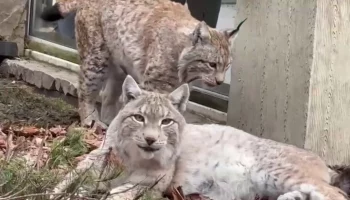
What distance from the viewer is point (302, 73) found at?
18.4 feet

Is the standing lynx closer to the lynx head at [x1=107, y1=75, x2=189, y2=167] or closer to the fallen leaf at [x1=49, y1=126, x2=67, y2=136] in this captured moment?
the fallen leaf at [x1=49, y1=126, x2=67, y2=136]

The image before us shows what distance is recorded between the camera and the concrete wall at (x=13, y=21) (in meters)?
9.52

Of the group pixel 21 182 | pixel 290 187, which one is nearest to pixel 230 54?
pixel 290 187

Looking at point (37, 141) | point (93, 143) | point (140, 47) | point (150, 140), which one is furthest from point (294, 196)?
point (140, 47)

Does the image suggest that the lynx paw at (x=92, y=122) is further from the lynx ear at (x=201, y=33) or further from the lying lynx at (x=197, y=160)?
the lying lynx at (x=197, y=160)

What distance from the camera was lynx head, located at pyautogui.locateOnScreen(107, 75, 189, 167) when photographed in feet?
14.9

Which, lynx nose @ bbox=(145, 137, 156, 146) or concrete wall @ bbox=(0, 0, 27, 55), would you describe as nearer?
lynx nose @ bbox=(145, 137, 156, 146)

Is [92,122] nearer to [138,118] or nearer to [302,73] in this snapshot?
[302,73]

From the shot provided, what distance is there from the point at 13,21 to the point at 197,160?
5424mm

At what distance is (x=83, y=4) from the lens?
7.27 metres

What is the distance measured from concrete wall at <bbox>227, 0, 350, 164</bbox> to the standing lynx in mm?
313

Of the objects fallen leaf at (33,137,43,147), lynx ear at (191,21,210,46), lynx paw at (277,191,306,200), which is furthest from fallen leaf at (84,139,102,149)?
lynx paw at (277,191,306,200)

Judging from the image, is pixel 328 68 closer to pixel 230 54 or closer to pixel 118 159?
pixel 230 54

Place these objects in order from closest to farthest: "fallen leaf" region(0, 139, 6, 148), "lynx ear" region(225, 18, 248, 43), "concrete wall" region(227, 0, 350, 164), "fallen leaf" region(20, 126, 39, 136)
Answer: "fallen leaf" region(0, 139, 6, 148) → "concrete wall" region(227, 0, 350, 164) → "fallen leaf" region(20, 126, 39, 136) → "lynx ear" region(225, 18, 248, 43)
